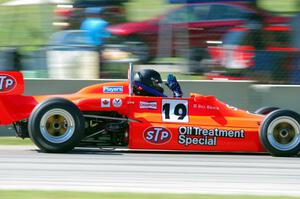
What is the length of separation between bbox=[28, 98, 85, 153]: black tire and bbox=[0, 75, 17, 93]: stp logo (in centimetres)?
62

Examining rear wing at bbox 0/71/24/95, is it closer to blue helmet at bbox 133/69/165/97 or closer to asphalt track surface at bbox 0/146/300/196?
asphalt track surface at bbox 0/146/300/196

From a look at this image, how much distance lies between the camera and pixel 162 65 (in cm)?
1241

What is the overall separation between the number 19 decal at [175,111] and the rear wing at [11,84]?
2.05 metres

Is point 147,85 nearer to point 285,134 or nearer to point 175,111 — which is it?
point 175,111

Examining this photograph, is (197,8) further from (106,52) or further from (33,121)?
(33,121)

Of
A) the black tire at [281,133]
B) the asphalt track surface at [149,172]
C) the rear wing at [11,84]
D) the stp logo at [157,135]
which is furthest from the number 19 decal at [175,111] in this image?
the rear wing at [11,84]

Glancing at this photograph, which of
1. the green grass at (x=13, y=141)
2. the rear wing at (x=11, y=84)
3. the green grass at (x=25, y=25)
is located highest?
the green grass at (x=25, y=25)

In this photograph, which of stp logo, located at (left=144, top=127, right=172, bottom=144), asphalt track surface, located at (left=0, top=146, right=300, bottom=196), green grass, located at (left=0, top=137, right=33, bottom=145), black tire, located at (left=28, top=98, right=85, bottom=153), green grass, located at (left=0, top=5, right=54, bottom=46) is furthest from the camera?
green grass, located at (left=0, top=5, right=54, bottom=46)

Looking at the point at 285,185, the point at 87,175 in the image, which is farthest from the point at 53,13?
the point at 285,185

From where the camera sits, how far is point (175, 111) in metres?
10.3

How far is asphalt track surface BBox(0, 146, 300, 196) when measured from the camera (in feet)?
24.5

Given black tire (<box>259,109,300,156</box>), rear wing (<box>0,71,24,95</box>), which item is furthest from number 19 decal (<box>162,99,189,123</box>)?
rear wing (<box>0,71,24,95</box>)

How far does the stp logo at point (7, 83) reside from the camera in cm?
1029

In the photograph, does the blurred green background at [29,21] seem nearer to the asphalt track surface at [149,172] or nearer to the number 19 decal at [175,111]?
the asphalt track surface at [149,172]
